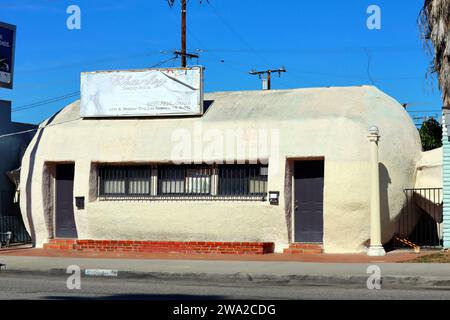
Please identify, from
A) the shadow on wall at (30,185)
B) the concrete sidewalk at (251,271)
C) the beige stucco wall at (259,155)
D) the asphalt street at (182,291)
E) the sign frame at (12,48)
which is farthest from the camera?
the shadow on wall at (30,185)

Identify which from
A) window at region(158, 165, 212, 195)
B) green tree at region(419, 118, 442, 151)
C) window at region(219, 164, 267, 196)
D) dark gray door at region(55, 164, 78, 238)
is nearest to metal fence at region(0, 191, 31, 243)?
dark gray door at region(55, 164, 78, 238)

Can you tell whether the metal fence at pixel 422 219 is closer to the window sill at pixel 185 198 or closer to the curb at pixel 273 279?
the window sill at pixel 185 198

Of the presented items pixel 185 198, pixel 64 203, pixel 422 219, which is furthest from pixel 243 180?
pixel 64 203

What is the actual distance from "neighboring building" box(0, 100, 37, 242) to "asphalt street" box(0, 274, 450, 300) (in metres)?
10.5

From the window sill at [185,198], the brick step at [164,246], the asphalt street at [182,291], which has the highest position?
the window sill at [185,198]

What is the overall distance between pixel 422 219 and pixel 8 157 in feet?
44.3

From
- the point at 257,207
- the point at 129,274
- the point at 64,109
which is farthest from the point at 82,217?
the point at 129,274

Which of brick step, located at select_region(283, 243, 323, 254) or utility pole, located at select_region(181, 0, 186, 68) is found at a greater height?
utility pole, located at select_region(181, 0, 186, 68)

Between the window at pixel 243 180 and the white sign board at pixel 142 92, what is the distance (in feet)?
6.49

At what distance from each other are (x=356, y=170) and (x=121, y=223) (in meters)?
6.99

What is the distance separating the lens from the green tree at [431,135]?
87.6 ft

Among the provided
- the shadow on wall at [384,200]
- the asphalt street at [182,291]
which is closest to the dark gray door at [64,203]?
the asphalt street at [182,291]

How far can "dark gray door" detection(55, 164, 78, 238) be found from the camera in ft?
75.8

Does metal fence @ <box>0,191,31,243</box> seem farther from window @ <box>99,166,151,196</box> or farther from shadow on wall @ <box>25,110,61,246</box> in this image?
window @ <box>99,166,151,196</box>
